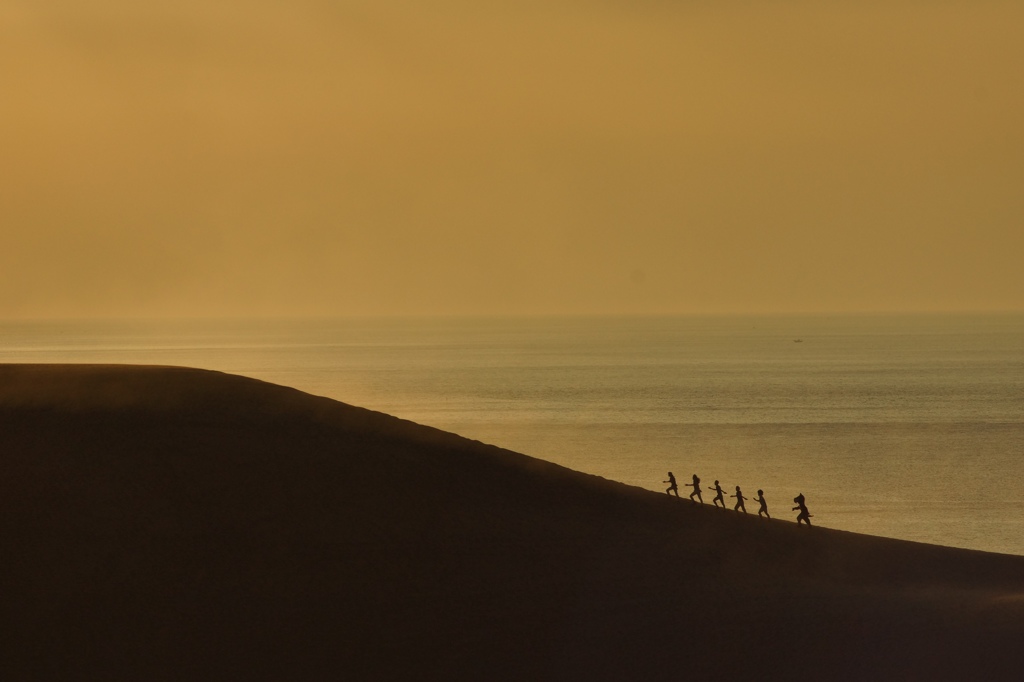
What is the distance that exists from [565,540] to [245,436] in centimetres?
607

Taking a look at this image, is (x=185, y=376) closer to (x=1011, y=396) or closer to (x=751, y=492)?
(x=751, y=492)

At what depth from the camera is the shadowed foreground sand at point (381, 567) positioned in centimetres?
1780

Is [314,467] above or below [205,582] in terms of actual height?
above

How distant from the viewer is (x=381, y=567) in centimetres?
2005

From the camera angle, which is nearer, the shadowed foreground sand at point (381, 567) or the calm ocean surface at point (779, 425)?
the shadowed foreground sand at point (381, 567)

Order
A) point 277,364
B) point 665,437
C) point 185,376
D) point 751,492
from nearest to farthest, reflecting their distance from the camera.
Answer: point 185,376
point 751,492
point 665,437
point 277,364

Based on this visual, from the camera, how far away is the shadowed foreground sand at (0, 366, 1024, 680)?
58.4 ft

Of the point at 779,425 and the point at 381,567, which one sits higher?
the point at 381,567

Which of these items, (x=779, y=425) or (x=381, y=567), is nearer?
(x=381, y=567)

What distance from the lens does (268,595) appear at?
18906mm

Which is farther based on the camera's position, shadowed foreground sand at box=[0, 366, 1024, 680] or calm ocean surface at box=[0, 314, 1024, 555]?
calm ocean surface at box=[0, 314, 1024, 555]

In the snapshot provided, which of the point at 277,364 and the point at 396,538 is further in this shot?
the point at 277,364

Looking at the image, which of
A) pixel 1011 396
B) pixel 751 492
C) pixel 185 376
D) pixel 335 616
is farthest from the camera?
pixel 1011 396

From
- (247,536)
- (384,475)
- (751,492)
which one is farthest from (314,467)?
(751,492)
